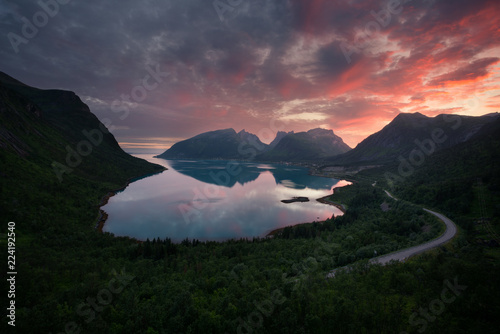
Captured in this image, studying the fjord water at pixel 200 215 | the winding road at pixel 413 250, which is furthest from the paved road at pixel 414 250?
the fjord water at pixel 200 215

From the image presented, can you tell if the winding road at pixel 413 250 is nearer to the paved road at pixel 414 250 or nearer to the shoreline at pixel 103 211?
the paved road at pixel 414 250

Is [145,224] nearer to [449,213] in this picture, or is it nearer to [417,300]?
[417,300]

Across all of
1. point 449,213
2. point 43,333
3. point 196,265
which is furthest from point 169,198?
point 449,213

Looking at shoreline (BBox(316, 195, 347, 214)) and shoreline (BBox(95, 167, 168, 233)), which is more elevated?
shoreline (BBox(95, 167, 168, 233))

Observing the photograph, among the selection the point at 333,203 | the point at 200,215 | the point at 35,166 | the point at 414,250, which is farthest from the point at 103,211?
the point at 333,203

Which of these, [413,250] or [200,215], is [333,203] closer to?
[200,215]

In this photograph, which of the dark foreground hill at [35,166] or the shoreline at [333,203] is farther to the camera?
the shoreline at [333,203]

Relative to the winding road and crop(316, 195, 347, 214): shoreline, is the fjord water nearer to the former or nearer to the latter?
crop(316, 195, 347, 214): shoreline

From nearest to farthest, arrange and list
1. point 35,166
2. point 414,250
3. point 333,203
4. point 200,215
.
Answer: point 414,250, point 35,166, point 200,215, point 333,203

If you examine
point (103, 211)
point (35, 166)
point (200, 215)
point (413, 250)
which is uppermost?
point (35, 166)

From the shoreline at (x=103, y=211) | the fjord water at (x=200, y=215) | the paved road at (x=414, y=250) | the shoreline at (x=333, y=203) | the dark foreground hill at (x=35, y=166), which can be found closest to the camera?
the paved road at (x=414, y=250)

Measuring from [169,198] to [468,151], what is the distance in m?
176

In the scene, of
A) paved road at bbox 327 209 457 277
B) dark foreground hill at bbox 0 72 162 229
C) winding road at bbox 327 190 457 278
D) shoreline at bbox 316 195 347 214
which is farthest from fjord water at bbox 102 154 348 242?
paved road at bbox 327 209 457 277

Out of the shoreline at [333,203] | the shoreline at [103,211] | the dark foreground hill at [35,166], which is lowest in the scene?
the shoreline at [333,203]
